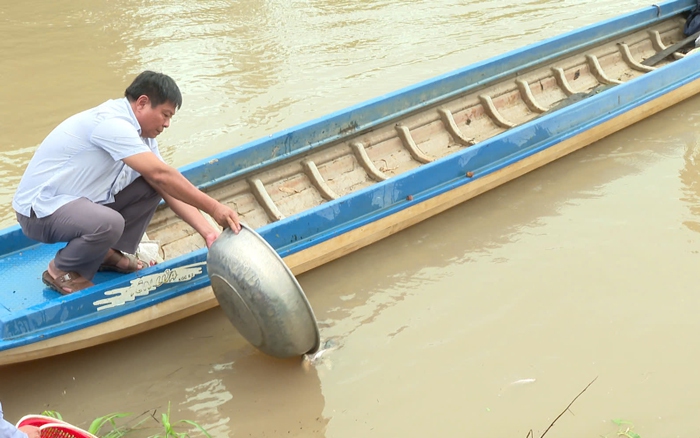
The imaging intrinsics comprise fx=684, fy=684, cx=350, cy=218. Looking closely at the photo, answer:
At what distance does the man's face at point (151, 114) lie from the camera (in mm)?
3480

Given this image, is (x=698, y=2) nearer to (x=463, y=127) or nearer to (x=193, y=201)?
(x=463, y=127)

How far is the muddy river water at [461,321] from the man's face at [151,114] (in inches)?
54.6

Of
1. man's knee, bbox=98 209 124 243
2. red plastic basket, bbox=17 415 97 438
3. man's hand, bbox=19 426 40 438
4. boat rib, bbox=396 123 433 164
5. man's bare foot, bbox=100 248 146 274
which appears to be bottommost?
red plastic basket, bbox=17 415 97 438

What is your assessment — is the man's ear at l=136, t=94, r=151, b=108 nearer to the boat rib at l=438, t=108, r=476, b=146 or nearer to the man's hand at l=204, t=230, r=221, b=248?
the man's hand at l=204, t=230, r=221, b=248

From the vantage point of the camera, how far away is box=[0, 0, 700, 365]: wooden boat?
379 centimetres

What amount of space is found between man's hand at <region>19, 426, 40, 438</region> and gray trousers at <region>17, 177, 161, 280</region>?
1.11m

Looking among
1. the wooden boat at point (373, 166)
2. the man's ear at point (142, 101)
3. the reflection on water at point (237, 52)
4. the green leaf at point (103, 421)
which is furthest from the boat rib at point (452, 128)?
the green leaf at point (103, 421)

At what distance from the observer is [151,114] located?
11.5 ft

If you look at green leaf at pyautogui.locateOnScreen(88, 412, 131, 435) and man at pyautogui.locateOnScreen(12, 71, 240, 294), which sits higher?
man at pyautogui.locateOnScreen(12, 71, 240, 294)

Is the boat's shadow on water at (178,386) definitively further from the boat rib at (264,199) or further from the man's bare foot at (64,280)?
the boat rib at (264,199)

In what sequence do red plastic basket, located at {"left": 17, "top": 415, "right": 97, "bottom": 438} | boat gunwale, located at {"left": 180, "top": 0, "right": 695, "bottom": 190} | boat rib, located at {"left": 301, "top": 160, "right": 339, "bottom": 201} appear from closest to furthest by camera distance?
red plastic basket, located at {"left": 17, "top": 415, "right": 97, "bottom": 438} → boat gunwale, located at {"left": 180, "top": 0, "right": 695, "bottom": 190} → boat rib, located at {"left": 301, "top": 160, "right": 339, "bottom": 201}

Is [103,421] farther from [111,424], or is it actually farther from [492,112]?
[492,112]

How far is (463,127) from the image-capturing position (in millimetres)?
5988


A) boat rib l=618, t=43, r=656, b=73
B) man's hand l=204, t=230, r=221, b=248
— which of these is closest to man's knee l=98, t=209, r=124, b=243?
man's hand l=204, t=230, r=221, b=248
